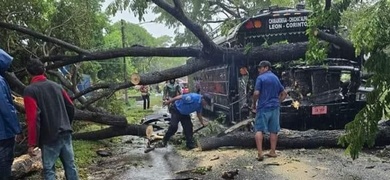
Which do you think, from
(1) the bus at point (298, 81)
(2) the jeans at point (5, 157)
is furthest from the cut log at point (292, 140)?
(2) the jeans at point (5, 157)

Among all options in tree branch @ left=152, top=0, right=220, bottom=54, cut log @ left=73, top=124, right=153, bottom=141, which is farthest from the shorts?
cut log @ left=73, top=124, right=153, bottom=141

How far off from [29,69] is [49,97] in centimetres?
37

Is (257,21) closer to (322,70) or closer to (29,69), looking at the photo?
(322,70)

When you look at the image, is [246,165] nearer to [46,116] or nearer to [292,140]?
[292,140]

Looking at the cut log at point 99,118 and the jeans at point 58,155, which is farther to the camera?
the cut log at point 99,118

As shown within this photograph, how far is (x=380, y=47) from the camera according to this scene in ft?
11.1

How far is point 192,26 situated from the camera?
7160 millimetres

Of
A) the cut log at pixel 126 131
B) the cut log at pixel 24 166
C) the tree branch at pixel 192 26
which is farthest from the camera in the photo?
the cut log at pixel 126 131

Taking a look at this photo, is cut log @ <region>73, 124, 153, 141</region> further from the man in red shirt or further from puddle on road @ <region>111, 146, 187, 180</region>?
the man in red shirt

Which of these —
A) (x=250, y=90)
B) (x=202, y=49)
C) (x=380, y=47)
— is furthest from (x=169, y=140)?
(x=380, y=47)

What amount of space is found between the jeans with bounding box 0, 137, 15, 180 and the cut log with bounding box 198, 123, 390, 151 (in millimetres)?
4298

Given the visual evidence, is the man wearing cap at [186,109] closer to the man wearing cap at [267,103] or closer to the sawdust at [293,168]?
the man wearing cap at [267,103]

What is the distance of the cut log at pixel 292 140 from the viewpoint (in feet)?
25.7

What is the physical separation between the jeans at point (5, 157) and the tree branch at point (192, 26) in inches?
128
